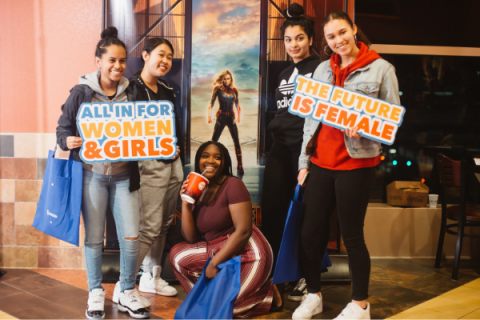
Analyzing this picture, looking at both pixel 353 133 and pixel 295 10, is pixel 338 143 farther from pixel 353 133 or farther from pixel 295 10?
pixel 295 10

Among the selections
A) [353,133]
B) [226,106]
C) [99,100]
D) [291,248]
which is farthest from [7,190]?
[353,133]

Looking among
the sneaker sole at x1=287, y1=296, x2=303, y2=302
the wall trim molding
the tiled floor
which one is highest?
the wall trim molding

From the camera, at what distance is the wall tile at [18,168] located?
3.16 m

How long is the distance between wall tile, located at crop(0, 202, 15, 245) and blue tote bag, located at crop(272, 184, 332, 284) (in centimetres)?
213

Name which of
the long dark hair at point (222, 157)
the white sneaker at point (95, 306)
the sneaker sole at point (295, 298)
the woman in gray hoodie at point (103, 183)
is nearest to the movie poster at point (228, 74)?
the long dark hair at point (222, 157)

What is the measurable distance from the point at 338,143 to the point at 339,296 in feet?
3.87

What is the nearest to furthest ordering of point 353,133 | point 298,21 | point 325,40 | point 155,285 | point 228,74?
point 353,133
point 325,40
point 298,21
point 155,285
point 228,74

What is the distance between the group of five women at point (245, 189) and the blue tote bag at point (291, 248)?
0.05m

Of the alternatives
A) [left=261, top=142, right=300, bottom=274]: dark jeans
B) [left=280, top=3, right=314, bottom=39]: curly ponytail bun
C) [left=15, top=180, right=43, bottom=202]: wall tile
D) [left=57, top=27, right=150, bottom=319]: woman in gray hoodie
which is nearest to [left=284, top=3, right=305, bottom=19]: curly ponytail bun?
[left=280, top=3, right=314, bottom=39]: curly ponytail bun

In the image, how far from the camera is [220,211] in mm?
2461

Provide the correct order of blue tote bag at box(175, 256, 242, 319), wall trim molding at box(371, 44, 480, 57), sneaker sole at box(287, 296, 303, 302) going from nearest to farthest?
1. blue tote bag at box(175, 256, 242, 319)
2. sneaker sole at box(287, 296, 303, 302)
3. wall trim molding at box(371, 44, 480, 57)

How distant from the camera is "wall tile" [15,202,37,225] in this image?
10.4ft

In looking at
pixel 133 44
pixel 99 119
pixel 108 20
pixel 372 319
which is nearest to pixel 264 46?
pixel 133 44

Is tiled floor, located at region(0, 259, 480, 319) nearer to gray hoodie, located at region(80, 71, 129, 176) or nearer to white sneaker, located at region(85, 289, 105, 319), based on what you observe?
white sneaker, located at region(85, 289, 105, 319)
